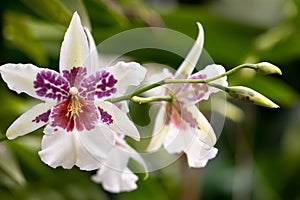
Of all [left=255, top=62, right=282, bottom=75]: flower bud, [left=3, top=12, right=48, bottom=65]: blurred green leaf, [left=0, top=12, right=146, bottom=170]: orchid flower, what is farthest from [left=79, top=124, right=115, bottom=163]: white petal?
[left=3, top=12, right=48, bottom=65]: blurred green leaf

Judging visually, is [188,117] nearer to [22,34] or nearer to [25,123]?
[25,123]

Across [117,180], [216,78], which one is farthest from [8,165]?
[216,78]

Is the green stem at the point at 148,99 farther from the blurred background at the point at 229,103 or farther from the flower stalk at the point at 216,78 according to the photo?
the blurred background at the point at 229,103

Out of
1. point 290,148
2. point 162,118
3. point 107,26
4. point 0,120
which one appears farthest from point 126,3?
point 290,148

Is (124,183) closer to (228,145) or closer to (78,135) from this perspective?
(78,135)

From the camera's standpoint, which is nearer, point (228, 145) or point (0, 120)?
point (0, 120)

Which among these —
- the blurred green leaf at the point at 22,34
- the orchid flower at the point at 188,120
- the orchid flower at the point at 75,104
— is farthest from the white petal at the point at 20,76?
the blurred green leaf at the point at 22,34
